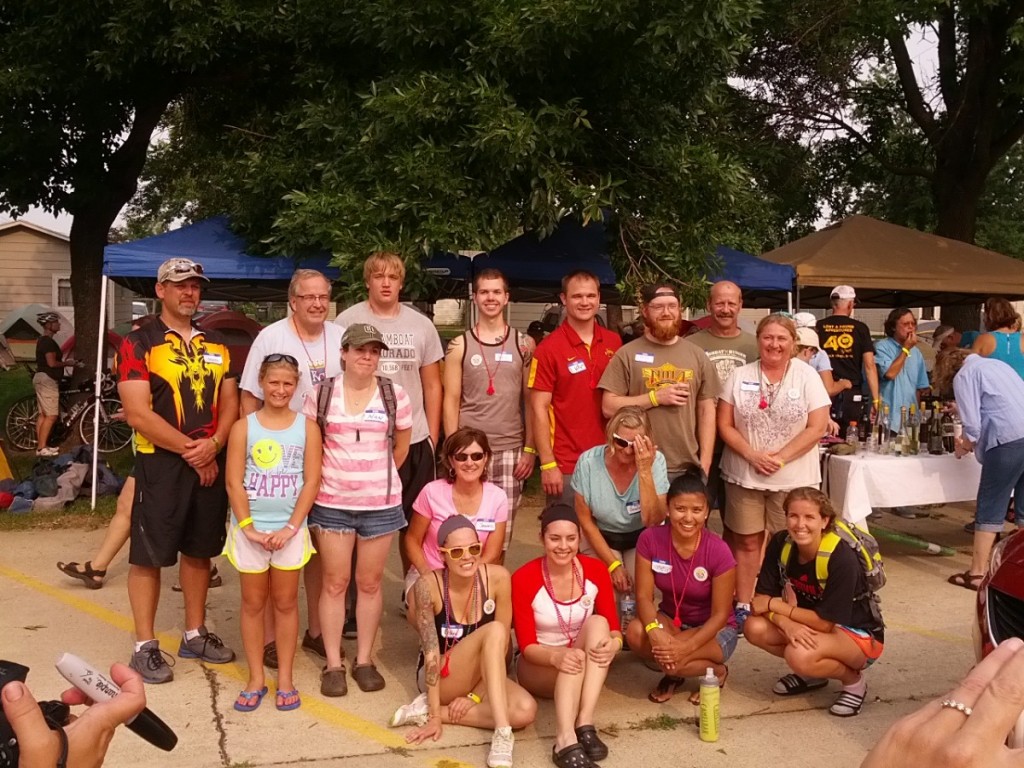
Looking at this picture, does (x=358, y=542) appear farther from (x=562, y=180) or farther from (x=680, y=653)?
(x=562, y=180)

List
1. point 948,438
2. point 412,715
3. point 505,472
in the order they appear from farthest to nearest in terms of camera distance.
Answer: point 948,438 < point 505,472 < point 412,715

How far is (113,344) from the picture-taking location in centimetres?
1573

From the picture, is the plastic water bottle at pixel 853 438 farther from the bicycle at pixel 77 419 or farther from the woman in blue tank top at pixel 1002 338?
the bicycle at pixel 77 419

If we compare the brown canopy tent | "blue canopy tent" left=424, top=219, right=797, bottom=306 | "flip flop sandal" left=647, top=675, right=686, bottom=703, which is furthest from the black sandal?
the brown canopy tent

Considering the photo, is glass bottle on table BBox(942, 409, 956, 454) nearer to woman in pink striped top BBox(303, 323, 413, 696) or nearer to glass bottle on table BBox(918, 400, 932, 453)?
glass bottle on table BBox(918, 400, 932, 453)

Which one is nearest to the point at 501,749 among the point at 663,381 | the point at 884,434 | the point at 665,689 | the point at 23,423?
the point at 665,689

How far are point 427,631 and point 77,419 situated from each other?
8.93 meters

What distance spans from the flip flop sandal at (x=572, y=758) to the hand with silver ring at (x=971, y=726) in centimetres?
208

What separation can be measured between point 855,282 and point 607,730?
24.0 ft

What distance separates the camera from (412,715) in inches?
162

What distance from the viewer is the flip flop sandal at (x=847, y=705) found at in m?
4.29

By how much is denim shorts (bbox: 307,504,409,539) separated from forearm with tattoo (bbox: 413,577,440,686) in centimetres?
45

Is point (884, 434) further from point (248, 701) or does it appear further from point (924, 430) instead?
point (248, 701)

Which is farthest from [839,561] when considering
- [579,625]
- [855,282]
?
[855,282]
